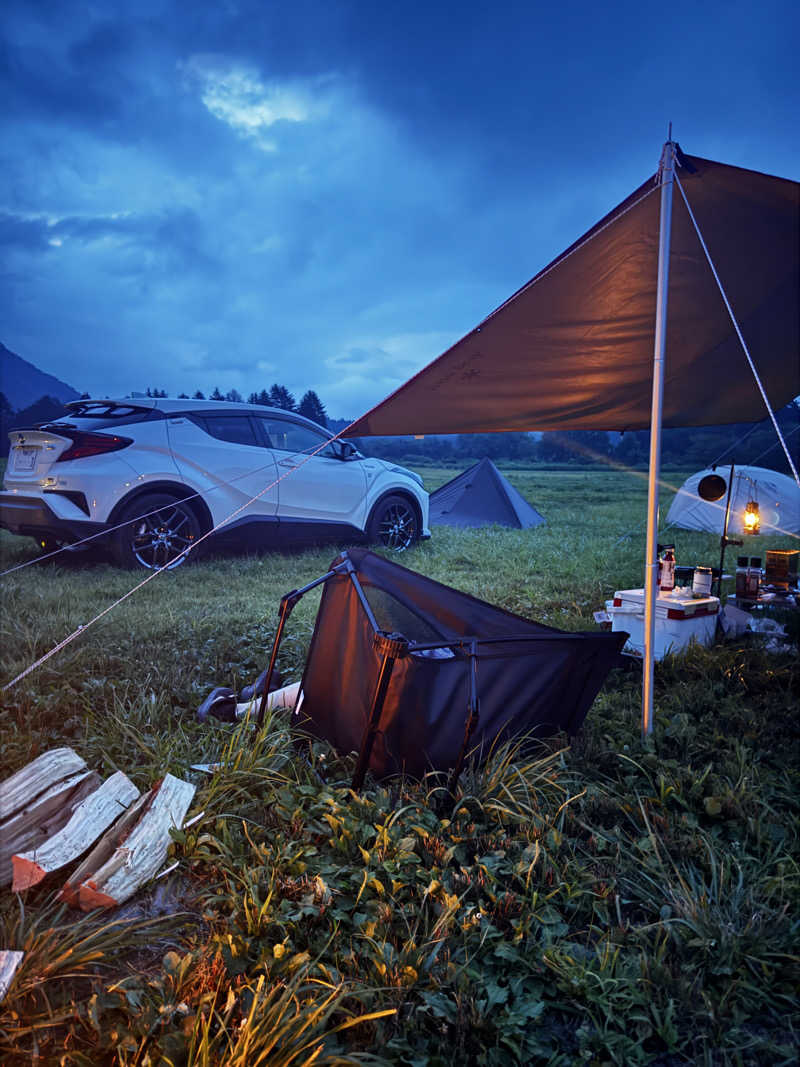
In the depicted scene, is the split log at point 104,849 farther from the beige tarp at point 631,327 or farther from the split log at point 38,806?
the beige tarp at point 631,327

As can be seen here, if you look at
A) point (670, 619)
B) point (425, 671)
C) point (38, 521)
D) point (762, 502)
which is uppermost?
point (762, 502)

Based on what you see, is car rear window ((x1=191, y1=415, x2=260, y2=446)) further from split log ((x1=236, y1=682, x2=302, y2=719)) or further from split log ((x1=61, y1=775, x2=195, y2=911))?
split log ((x1=61, y1=775, x2=195, y2=911))

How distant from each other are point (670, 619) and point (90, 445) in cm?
480

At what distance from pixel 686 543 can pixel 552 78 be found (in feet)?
26.9

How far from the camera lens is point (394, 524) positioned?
7.26 m

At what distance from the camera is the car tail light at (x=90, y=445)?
16.6 ft

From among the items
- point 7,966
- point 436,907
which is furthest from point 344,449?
point 7,966

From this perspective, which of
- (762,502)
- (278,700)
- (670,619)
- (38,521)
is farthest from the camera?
(762,502)

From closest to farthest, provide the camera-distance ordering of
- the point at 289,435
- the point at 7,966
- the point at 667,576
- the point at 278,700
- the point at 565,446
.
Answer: the point at 7,966 < the point at 278,700 < the point at 667,576 < the point at 289,435 < the point at 565,446

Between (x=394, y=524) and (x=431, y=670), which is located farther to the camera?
(x=394, y=524)

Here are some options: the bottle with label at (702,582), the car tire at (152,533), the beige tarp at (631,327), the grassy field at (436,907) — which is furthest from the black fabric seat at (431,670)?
the car tire at (152,533)

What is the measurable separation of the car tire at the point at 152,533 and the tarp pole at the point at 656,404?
13.1 feet

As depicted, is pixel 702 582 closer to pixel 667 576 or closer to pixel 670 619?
pixel 667 576

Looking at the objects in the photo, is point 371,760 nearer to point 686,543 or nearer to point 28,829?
point 28,829
